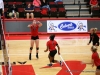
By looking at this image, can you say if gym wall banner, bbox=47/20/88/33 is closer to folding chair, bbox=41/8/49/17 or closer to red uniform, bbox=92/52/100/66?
folding chair, bbox=41/8/49/17

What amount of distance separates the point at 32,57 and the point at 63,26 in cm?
731

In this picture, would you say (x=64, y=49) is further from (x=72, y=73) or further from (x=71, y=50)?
(x=72, y=73)

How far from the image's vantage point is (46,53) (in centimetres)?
1609

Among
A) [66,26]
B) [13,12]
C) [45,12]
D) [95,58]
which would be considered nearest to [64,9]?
[45,12]

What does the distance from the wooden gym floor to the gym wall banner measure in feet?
6.73

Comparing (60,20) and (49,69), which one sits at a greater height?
(60,20)

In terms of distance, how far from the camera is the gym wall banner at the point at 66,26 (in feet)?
71.4

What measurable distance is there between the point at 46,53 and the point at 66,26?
6330mm

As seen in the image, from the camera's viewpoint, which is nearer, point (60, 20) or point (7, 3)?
point (60, 20)

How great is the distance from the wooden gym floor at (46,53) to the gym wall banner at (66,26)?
2.05 meters

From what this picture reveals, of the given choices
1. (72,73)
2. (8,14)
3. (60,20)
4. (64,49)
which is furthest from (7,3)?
(72,73)

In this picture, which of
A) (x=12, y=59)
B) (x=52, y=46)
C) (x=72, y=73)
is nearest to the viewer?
(x=72, y=73)

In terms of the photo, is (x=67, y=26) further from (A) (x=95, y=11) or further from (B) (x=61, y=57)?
(B) (x=61, y=57)

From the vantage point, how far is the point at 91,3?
81.4 ft
